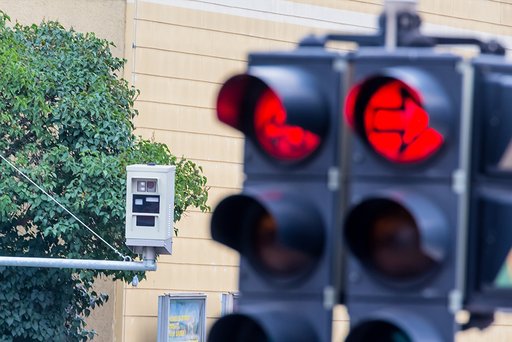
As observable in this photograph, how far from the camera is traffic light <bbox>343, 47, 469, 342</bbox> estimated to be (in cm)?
331

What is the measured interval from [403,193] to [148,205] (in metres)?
12.2

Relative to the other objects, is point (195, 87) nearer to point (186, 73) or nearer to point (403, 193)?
point (186, 73)

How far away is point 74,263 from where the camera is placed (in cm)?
1507

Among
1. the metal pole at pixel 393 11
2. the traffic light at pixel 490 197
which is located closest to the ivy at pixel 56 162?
the metal pole at pixel 393 11

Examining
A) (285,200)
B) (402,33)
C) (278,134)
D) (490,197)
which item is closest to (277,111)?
(278,134)

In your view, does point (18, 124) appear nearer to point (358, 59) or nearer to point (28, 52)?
point (28, 52)

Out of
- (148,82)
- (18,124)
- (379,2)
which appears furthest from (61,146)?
(379,2)

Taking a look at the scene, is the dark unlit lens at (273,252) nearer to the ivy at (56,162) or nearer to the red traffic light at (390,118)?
the red traffic light at (390,118)

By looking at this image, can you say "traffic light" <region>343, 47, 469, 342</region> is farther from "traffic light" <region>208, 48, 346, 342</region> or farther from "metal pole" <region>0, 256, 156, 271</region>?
"metal pole" <region>0, 256, 156, 271</region>

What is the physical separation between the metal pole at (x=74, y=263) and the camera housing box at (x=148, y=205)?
0.27 metres

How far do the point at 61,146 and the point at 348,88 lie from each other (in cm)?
1505

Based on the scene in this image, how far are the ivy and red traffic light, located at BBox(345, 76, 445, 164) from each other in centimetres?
1444

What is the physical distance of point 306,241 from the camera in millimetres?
3455

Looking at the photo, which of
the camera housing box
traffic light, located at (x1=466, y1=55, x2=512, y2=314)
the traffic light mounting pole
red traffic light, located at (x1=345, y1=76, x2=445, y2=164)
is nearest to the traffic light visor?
traffic light, located at (x1=466, y1=55, x2=512, y2=314)
